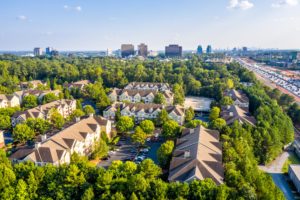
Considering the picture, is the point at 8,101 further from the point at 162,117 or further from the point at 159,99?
the point at 162,117

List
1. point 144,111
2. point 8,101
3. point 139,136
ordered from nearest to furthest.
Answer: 1. point 139,136
2. point 144,111
3. point 8,101

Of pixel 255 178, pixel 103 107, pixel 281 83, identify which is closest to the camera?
pixel 255 178

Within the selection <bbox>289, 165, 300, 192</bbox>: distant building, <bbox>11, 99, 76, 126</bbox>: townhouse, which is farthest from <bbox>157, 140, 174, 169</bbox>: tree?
<bbox>11, 99, 76, 126</bbox>: townhouse

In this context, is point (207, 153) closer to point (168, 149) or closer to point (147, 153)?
point (168, 149)

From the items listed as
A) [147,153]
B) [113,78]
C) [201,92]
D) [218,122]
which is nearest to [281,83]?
[201,92]

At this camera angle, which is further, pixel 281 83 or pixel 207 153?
pixel 281 83

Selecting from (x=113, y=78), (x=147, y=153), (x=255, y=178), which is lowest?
(x=147, y=153)

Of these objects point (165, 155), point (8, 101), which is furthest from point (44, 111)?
point (165, 155)
